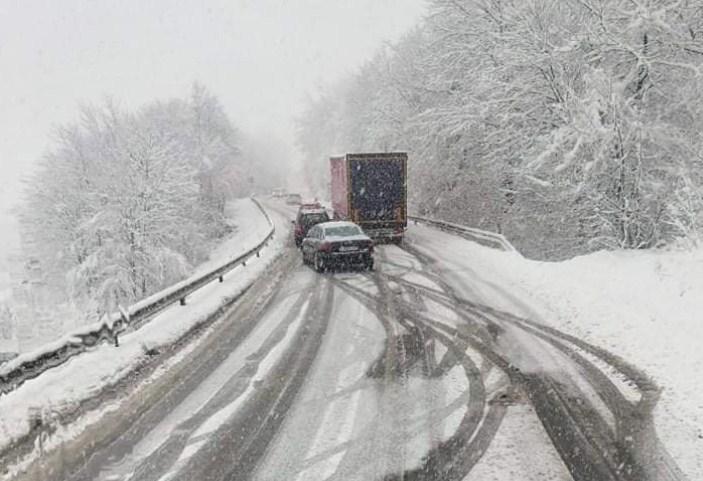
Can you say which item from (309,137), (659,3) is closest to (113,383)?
(659,3)

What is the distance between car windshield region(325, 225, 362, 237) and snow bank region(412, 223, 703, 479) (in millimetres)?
3365

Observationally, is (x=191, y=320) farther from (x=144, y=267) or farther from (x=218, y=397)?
(x=144, y=267)

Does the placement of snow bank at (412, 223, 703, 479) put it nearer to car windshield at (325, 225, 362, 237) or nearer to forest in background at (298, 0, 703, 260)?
forest in background at (298, 0, 703, 260)

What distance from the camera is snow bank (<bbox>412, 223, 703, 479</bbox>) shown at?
623cm

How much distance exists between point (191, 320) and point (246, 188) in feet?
307

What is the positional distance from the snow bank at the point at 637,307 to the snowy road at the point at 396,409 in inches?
→ 11.0

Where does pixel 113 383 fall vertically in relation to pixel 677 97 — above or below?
below

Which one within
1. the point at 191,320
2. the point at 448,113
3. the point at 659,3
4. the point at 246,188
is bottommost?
the point at 246,188

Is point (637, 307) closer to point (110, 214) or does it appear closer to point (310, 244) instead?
point (310, 244)

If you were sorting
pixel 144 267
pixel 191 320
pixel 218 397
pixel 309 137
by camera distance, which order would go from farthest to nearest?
pixel 309 137 → pixel 144 267 → pixel 191 320 → pixel 218 397

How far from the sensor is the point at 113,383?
796cm

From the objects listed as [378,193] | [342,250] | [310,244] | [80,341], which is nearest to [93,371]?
[80,341]

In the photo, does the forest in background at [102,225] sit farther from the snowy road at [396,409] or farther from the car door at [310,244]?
the snowy road at [396,409]

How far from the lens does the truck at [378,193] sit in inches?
961
